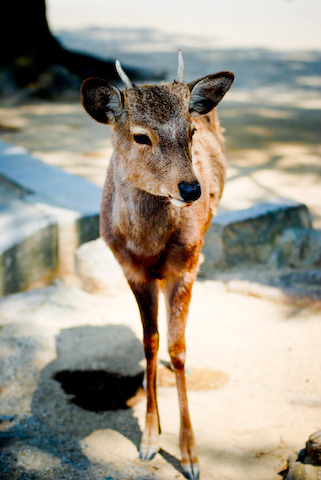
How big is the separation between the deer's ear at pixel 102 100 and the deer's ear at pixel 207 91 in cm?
40

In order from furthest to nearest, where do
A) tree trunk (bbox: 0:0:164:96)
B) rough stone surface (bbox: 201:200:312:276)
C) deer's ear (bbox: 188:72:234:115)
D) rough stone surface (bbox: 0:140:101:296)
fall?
tree trunk (bbox: 0:0:164:96) → rough stone surface (bbox: 201:200:312:276) → rough stone surface (bbox: 0:140:101:296) → deer's ear (bbox: 188:72:234:115)

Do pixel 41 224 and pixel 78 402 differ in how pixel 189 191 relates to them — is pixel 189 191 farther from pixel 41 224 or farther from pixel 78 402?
pixel 41 224

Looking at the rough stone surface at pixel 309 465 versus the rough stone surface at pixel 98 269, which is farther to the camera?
the rough stone surface at pixel 98 269

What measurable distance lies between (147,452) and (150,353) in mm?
582

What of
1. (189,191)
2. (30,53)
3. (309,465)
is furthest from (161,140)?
(30,53)

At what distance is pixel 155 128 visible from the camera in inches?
113

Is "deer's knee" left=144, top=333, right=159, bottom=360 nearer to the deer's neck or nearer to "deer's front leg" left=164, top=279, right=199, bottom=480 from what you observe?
"deer's front leg" left=164, top=279, right=199, bottom=480

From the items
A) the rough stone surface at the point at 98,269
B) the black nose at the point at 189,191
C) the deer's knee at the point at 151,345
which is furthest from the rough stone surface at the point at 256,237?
the black nose at the point at 189,191

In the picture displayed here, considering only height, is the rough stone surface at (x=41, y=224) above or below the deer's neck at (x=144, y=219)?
below

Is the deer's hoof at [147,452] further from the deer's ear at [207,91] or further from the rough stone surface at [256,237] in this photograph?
the rough stone surface at [256,237]

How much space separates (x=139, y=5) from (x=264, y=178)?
27.0 m

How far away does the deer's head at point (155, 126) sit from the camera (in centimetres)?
282

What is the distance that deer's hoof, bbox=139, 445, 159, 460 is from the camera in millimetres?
3418

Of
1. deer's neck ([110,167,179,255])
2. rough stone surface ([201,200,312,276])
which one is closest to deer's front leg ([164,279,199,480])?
deer's neck ([110,167,179,255])
